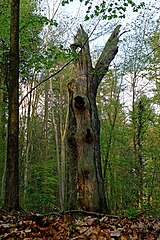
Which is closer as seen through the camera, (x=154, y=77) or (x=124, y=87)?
(x=154, y=77)

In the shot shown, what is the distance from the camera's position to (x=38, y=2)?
12250 millimetres

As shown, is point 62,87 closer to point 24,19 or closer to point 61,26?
point 61,26

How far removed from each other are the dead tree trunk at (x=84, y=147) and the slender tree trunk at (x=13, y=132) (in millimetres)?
1780

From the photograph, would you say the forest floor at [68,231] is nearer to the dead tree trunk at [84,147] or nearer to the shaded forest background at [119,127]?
the dead tree trunk at [84,147]

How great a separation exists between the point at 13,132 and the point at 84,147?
198 cm

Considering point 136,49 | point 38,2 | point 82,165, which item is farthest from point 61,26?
point 82,165

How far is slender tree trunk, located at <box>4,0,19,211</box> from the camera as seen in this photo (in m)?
5.39

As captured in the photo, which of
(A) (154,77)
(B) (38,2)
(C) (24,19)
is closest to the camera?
(C) (24,19)

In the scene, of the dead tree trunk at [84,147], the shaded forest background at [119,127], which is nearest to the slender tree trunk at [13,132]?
the dead tree trunk at [84,147]

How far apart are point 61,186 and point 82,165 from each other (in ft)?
35.2

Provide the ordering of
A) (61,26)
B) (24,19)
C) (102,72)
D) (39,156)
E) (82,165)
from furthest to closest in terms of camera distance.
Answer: (39,156) → (61,26) → (24,19) → (102,72) → (82,165)

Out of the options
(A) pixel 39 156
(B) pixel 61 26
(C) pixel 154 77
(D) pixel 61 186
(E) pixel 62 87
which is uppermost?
(B) pixel 61 26

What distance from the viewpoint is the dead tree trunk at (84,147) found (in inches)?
269

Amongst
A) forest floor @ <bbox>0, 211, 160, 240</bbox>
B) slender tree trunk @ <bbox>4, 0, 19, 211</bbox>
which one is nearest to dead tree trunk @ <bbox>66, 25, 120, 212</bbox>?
slender tree trunk @ <bbox>4, 0, 19, 211</bbox>
